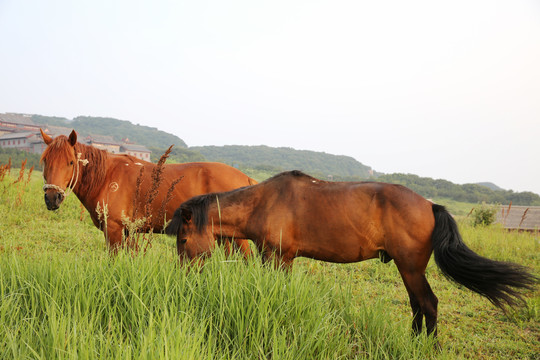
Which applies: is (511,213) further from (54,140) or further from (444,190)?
(444,190)

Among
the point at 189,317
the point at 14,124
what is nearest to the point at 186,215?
the point at 189,317

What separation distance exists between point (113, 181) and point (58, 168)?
80 cm

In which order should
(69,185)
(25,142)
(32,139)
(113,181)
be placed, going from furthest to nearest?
(32,139), (25,142), (113,181), (69,185)

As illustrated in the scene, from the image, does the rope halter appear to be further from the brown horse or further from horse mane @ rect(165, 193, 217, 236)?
horse mane @ rect(165, 193, 217, 236)

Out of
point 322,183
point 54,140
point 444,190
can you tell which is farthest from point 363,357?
point 444,190

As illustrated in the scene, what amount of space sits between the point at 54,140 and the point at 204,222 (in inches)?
103

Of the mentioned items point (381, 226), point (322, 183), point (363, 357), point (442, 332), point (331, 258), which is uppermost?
point (322, 183)

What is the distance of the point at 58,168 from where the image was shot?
450 cm

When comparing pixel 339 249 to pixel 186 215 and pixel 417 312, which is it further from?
pixel 186 215

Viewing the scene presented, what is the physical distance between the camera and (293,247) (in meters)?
3.86

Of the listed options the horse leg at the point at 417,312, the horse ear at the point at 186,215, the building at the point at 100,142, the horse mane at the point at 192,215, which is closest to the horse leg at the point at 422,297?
the horse leg at the point at 417,312

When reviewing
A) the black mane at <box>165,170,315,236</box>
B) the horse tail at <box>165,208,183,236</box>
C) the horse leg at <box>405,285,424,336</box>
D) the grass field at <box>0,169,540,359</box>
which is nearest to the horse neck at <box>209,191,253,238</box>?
the black mane at <box>165,170,315,236</box>

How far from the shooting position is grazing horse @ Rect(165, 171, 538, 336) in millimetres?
3363

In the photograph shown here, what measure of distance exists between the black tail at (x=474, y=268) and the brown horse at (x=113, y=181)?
272cm
